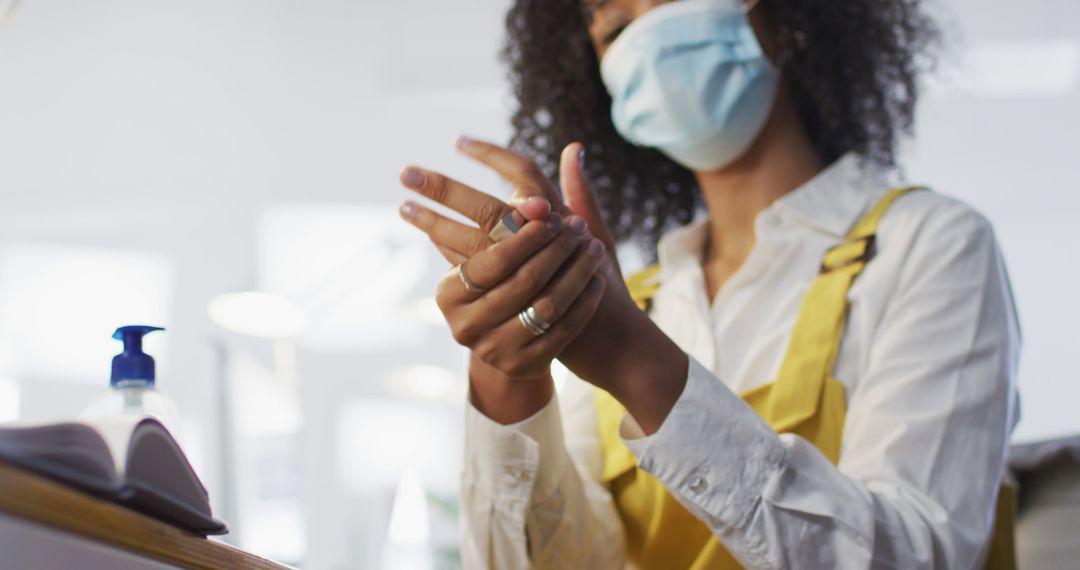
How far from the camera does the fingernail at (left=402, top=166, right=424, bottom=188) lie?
833 millimetres

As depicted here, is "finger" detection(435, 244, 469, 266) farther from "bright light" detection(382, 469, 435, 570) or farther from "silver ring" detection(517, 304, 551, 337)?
"bright light" detection(382, 469, 435, 570)

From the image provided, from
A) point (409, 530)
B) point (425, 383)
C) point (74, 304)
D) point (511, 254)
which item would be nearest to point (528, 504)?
point (511, 254)

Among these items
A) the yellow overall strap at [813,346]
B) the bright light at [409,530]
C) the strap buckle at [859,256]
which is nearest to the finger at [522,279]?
the yellow overall strap at [813,346]

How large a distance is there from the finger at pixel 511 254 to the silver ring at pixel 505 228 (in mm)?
21

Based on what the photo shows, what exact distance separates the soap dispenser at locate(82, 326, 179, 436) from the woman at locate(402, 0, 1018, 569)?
0.22 meters

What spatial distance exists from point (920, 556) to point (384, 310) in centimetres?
221

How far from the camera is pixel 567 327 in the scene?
0.81 m

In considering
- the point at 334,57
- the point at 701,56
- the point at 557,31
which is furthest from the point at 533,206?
the point at 334,57

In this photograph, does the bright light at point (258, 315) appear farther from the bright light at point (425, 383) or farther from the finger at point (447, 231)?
the finger at point (447, 231)

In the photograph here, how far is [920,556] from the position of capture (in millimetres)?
940

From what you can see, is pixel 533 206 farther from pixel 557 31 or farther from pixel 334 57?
pixel 334 57

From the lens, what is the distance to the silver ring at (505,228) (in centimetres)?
80

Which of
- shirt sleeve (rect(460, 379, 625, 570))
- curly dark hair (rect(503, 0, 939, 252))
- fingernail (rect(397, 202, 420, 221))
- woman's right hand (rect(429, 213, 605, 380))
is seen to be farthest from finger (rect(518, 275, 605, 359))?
curly dark hair (rect(503, 0, 939, 252))

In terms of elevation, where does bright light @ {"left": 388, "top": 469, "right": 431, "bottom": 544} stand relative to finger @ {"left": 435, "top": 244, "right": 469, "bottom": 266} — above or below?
below
